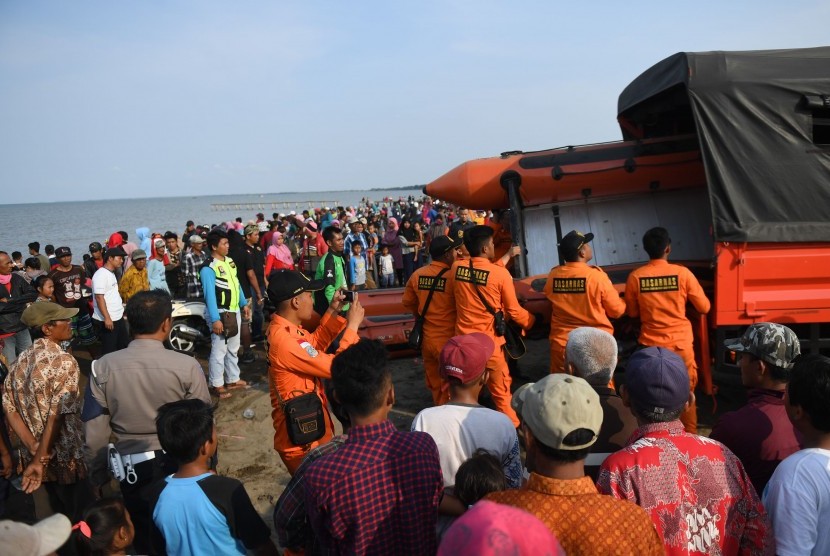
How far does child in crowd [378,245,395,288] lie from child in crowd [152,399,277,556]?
9.30 meters

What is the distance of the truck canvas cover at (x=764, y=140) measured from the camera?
4.40 metres

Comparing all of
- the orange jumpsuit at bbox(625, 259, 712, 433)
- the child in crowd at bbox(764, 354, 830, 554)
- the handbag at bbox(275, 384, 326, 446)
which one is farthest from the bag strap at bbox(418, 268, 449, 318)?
the child in crowd at bbox(764, 354, 830, 554)

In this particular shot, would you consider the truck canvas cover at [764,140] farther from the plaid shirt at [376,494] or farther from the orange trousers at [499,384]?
the plaid shirt at [376,494]

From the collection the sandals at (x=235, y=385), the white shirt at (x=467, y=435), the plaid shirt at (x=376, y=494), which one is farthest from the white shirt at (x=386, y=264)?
the plaid shirt at (x=376, y=494)

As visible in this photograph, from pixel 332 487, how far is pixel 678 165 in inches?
223

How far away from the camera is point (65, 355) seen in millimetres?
3025

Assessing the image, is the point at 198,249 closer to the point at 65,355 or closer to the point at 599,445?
the point at 65,355

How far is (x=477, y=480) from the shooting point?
176 centimetres

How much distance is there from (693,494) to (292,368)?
73.5 inches

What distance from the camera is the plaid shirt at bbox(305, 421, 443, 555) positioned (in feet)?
5.25

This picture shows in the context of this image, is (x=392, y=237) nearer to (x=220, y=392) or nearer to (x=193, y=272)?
(x=193, y=272)

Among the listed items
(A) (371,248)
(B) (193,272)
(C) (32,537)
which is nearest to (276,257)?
(B) (193,272)

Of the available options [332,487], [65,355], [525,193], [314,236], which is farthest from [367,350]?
[314,236]

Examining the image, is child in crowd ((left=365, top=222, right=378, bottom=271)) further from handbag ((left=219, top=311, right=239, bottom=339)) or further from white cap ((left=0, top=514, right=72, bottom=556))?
white cap ((left=0, top=514, right=72, bottom=556))
